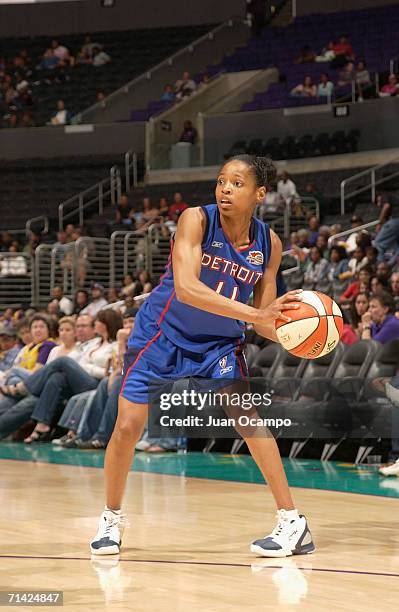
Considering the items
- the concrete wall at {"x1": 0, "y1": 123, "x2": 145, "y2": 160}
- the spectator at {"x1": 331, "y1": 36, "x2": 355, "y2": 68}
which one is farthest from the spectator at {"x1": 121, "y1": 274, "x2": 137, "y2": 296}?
the spectator at {"x1": 331, "y1": 36, "x2": 355, "y2": 68}

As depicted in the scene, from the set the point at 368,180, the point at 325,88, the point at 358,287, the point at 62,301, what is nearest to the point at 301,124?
the point at 325,88

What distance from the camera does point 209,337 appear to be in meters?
4.70

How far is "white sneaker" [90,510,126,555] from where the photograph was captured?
15.0 feet

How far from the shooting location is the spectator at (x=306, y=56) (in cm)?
2311

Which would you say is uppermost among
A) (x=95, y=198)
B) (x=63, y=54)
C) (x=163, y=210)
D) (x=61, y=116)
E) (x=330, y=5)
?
(x=330, y=5)

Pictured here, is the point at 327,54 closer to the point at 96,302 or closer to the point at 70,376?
the point at 96,302

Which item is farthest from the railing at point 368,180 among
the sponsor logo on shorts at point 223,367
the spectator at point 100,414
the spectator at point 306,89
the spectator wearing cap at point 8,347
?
the sponsor logo on shorts at point 223,367

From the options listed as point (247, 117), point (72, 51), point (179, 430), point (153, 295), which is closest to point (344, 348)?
point (179, 430)

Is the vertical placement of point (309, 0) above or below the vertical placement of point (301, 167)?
Result: above

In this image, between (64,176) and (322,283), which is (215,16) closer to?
(64,176)

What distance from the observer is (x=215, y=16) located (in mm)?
27016

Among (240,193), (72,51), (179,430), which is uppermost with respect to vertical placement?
(72,51)

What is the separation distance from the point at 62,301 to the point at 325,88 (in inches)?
330

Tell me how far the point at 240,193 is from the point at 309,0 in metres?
22.1
